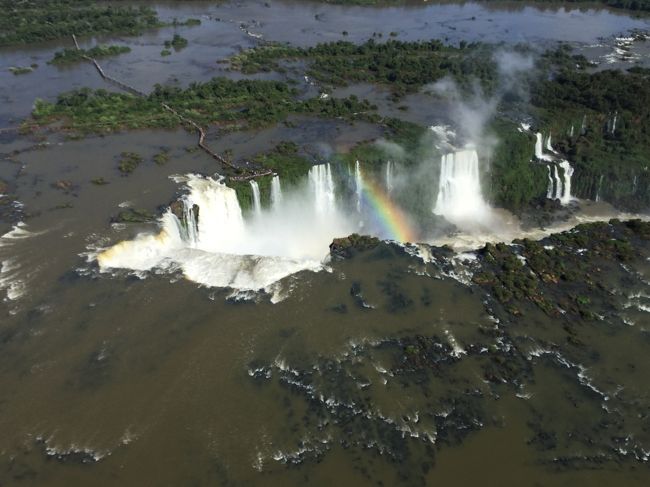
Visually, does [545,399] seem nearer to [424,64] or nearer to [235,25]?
[424,64]

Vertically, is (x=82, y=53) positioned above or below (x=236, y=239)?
above

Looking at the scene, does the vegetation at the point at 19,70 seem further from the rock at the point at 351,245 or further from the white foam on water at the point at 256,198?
the rock at the point at 351,245

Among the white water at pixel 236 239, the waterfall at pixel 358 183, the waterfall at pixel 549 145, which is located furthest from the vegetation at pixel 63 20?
the waterfall at pixel 549 145

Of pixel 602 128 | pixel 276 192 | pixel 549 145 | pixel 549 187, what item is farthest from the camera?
pixel 602 128

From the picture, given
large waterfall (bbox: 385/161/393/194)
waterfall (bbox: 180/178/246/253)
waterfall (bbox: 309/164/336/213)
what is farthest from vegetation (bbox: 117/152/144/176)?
large waterfall (bbox: 385/161/393/194)

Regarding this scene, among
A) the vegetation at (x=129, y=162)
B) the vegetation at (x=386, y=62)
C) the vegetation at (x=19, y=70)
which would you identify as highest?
the vegetation at (x=19, y=70)

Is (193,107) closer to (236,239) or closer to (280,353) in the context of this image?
(236,239)

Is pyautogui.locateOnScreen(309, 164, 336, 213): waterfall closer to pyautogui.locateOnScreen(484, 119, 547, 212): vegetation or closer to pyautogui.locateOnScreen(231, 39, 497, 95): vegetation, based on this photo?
pyautogui.locateOnScreen(484, 119, 547, 212): vegetation

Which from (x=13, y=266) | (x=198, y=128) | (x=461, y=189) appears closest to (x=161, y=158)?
(x=198, y=128)
